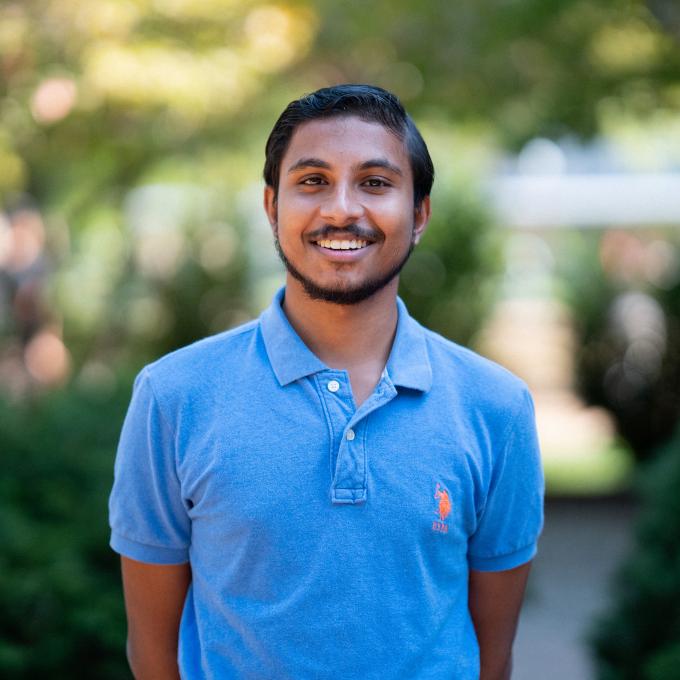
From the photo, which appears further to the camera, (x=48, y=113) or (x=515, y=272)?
(x=515, y=272)

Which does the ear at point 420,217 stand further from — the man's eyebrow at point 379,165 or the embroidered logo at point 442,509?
the embroidered logo at point 442,509

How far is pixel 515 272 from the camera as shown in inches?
392

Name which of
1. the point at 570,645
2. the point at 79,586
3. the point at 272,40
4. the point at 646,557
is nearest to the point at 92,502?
the point at 79,586

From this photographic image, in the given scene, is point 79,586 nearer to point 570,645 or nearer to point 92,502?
point 92,502

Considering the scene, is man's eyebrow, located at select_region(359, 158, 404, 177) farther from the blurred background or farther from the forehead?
the blurred background

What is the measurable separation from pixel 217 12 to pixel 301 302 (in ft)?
16.2

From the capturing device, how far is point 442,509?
2078 mm

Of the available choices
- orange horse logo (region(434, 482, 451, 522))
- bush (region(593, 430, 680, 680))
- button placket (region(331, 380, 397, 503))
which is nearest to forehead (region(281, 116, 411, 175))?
button placket (region(331, 380, 397, 503))

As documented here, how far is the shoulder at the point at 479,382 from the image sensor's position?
2.21 m

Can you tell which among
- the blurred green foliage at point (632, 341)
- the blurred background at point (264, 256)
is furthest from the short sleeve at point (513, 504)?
the blurred green foliage at point (632, 341)

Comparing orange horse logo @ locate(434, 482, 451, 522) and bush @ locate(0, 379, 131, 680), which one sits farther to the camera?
bush @ locate(0, 379, 131, 680)

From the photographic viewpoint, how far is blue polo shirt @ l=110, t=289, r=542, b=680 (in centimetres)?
202

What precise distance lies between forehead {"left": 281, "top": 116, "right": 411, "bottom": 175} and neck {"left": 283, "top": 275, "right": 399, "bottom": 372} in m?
0.28

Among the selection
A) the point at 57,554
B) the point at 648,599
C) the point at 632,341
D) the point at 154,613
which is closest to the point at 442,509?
the point at 154,613
